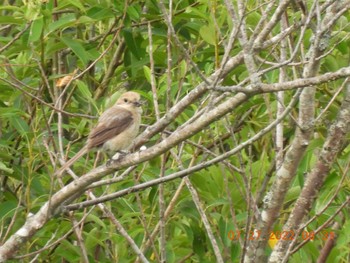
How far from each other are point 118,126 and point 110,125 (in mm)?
113

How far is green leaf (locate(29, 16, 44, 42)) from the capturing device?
19.7 ft

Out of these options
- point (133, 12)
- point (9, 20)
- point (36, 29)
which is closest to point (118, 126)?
point (133, 12)

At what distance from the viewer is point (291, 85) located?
388cm

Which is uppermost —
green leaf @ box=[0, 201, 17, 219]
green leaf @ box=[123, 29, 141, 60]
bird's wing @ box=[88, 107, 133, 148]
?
green leaf @ box=[123, 29, 141, 60]

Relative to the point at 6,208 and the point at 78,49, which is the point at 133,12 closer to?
the point at 78,49

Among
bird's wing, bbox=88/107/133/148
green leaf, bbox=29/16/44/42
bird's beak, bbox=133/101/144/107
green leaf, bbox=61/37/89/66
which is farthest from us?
bird's beak, bbox=133/101/144/107

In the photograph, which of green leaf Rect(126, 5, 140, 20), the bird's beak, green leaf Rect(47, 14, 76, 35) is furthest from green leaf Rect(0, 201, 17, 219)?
green leaf Rect(126, 5, 140, 20)

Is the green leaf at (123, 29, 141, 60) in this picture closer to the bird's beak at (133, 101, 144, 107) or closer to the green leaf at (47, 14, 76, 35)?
the bird's beak at (133, 101, 144, 107)

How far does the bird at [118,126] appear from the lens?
6.24 m

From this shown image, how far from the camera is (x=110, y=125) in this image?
638 centimetres
